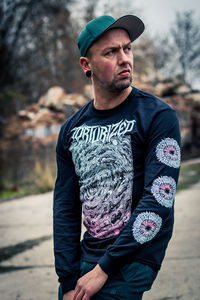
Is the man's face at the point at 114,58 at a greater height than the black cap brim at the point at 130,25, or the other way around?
the black cap brim at the point at 130,25

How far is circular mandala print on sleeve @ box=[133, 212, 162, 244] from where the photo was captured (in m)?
1.70

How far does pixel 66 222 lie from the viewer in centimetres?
213

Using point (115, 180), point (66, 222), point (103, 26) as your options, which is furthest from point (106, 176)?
point (103, 26)

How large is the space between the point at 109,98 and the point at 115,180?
445mm

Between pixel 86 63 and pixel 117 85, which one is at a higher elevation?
pixel 86 63

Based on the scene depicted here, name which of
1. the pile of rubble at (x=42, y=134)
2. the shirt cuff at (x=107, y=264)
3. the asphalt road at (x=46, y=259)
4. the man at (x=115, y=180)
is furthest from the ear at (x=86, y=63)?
the pile of rubble at (x=42, y=134)

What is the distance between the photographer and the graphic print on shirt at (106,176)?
6.13ft

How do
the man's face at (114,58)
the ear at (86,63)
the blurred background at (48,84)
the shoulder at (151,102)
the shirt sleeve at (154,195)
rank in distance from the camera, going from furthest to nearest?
the blurred background at (48,84), the ear at (86,63), the man's face at (114,58), the shoulder at (151,102), the shirt sleeve at (154,195)

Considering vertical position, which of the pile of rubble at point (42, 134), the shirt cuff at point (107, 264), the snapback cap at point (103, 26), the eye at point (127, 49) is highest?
the snapback cap at point (103, 26)

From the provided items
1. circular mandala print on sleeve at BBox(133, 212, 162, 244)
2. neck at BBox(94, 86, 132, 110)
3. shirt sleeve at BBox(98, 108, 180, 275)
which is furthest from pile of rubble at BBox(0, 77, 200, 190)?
circular mandala print on sleeve at BBox(133, 212, 162, 244)

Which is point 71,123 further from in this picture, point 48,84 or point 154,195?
point 48,84

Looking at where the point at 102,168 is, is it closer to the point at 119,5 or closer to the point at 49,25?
the point at 119,5

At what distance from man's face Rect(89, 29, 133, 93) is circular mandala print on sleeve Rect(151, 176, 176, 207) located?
0.52m

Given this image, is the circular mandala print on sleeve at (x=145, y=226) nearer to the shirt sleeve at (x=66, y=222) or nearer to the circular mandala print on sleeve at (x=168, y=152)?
the circular mandala print on sleeve at (x=168, y=152)
